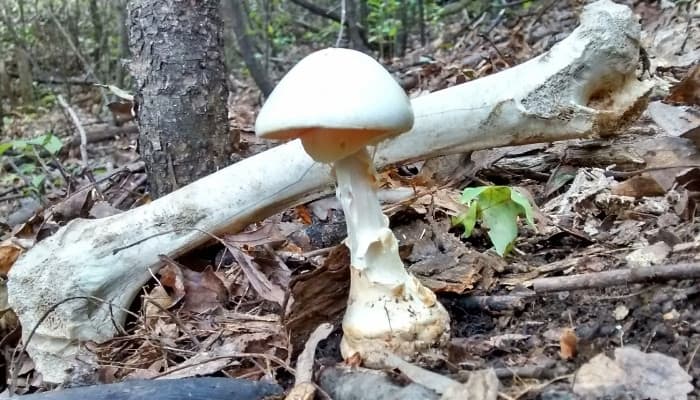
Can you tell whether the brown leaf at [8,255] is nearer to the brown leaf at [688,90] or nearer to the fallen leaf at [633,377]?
the fallen leaf at [633,377]

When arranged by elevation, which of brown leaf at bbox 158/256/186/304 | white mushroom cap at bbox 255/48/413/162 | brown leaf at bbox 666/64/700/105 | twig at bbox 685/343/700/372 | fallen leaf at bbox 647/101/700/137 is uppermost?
white mushroom cap at bbox 255/48/413/162

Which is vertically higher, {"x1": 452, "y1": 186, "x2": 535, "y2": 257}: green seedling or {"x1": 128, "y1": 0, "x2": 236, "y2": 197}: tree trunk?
{"x1": 128, "y1": 0, "x2": 236, "y2": 197}: tree trunk

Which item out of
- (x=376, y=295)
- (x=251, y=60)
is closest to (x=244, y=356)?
(x=376, y=295)

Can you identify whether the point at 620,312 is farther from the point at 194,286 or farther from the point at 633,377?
the point at 194,286

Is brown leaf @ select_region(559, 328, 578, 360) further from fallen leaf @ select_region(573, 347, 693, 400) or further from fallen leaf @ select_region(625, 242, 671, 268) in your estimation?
fallen leaf @ select_region(625, 242, 671, 268)

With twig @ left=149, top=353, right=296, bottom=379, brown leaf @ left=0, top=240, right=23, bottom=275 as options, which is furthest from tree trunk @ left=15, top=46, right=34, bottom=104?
twig @ left=149, top=353, right=296, bottom=379

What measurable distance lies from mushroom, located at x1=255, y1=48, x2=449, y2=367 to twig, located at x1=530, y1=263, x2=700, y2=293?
26 centimetres

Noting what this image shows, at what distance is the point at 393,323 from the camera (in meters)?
1.60

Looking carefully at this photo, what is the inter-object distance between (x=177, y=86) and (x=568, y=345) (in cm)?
179

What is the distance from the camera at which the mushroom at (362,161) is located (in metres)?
1.40

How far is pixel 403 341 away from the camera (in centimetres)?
159

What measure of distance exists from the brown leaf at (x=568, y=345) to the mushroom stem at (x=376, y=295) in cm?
26

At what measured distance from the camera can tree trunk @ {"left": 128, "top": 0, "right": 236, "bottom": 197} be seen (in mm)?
2662

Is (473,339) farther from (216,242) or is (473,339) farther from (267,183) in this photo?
(216,242)
